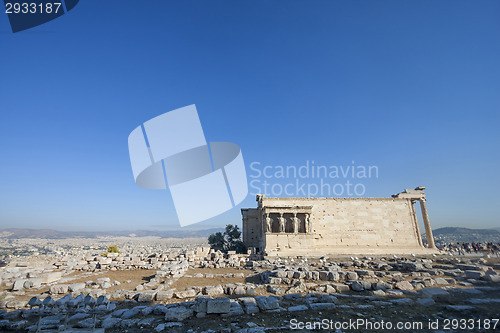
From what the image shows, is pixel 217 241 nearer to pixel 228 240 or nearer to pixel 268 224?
pixel 228 240

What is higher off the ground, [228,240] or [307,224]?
[307,224]

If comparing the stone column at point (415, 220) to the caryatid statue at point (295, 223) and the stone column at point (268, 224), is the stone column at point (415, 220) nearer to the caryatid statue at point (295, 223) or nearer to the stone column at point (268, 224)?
the caryatid statue at point (295, 223)

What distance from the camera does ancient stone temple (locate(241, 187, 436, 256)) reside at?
2328cm

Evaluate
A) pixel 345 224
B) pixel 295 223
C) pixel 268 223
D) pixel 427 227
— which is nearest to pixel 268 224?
pixel 268 223

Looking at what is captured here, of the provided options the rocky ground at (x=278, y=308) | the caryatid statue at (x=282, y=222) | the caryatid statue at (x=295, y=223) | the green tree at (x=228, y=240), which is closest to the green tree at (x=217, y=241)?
the green tree at (x=228, y=240)

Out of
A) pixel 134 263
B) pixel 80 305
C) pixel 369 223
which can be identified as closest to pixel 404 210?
pixel 369 223

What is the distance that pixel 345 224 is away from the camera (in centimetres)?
2547

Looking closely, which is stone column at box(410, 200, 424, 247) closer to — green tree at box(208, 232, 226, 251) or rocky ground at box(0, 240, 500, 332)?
rocky ground at box(0, 240, 500, 332)

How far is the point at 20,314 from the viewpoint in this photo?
6.91 meters

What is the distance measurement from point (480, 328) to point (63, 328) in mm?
9279

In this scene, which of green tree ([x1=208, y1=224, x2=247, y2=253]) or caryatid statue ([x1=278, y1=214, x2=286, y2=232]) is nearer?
caryatid statue ([x1=278, y1=214, x2=286, y2=232])

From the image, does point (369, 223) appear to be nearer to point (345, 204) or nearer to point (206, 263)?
point (345, 204)

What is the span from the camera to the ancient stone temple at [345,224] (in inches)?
917

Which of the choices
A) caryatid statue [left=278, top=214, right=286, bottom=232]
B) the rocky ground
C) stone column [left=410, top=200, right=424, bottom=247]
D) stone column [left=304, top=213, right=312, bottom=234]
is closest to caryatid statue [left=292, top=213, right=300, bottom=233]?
stone column [left=304, top=213, right=312, bottom=234]
